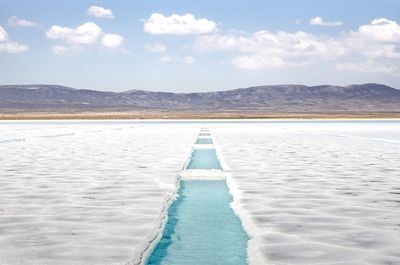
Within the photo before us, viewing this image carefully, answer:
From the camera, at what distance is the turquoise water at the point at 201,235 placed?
5367 mm

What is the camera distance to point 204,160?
16.3m

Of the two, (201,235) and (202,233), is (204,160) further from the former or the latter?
(201,235)

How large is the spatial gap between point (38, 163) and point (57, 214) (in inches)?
304

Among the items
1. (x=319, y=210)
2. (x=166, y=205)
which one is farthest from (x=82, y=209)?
(x=319, y=210)

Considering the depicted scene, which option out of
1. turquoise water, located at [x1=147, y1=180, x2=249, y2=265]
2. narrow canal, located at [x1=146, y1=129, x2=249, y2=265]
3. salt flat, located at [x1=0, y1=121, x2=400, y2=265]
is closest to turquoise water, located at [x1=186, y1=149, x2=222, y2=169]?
salt flat, located at [x1=0, y1=121, x2=400, y2=265]

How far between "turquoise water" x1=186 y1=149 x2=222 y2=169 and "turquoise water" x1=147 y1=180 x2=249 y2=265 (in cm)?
506

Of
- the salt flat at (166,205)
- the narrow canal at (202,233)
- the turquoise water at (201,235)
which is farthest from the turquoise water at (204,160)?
the turquoise water at (201,235)

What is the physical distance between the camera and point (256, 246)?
5.75 m

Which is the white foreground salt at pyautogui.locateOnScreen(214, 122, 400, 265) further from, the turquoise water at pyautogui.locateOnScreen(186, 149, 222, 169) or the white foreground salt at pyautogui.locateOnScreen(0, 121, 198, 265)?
the white foreground salt at pyautogui.locateOnScreen(0, 121, 198, 265)

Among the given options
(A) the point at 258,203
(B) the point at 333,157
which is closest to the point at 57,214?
(A) the point at 258,203

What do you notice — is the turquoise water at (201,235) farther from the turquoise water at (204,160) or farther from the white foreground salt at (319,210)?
the turquoise water at (204,160)

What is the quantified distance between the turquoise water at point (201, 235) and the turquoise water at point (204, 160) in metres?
5.06

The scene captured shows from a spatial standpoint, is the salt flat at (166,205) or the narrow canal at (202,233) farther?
the salt flat at (166,205)

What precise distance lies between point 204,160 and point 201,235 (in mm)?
10048
